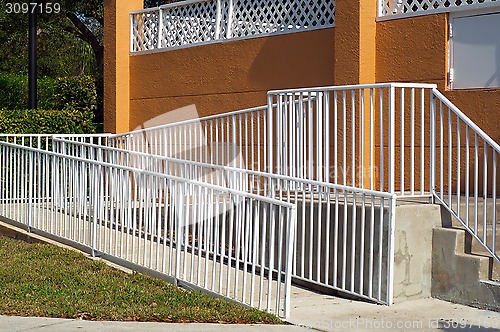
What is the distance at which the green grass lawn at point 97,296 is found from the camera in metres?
7.15

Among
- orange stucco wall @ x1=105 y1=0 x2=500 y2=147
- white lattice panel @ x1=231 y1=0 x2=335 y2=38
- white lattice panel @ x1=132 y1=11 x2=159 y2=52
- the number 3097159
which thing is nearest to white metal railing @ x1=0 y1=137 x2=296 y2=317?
orange stucco wall @ x1=105 y1=0 x2=500 y2=147

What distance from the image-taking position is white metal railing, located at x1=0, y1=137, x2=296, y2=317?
7.65 metres

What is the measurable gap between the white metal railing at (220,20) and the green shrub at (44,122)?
5.29ft

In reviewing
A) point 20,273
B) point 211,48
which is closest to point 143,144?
point 211,48

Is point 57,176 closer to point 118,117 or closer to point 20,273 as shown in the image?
point 20,273

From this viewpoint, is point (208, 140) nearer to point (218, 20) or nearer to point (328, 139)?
point (218, 20)

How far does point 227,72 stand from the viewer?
40.9 ft

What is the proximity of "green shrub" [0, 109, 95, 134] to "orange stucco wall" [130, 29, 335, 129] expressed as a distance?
112 cm

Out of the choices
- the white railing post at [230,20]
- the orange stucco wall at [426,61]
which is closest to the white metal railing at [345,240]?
the orange stucco wall at [426,61]

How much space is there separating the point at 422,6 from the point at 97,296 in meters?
4.95

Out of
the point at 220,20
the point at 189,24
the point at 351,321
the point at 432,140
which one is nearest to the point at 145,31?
the point at 189,24

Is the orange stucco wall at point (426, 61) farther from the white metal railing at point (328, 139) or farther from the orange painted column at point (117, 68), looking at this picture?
the orange painted column at point (117, 68)

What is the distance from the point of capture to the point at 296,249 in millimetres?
8711

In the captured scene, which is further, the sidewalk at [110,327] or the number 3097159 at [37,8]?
the number 3097159 at [37,8]
